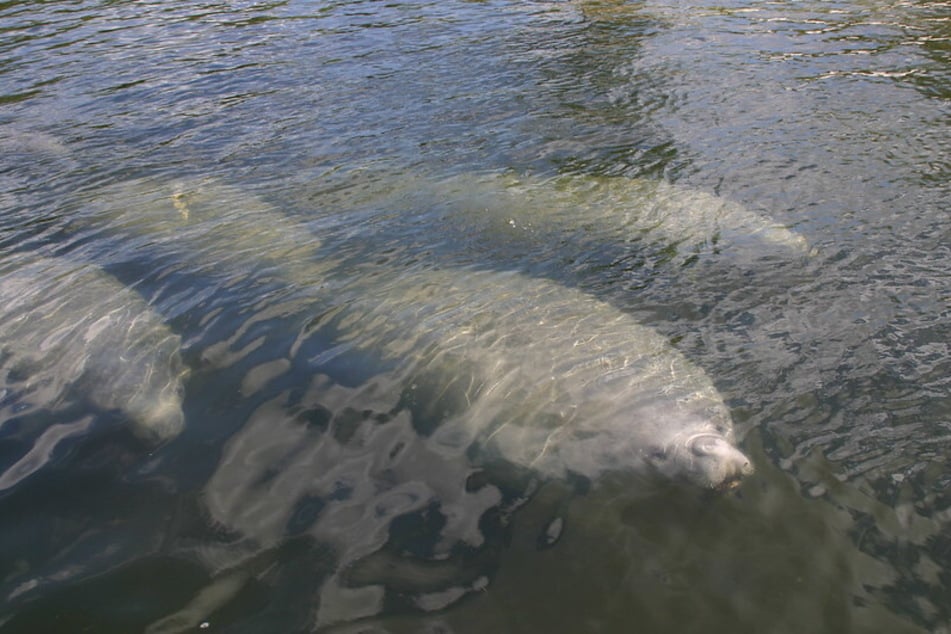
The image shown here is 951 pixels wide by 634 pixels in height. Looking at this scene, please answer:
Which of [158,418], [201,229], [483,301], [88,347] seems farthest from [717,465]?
[201,229]

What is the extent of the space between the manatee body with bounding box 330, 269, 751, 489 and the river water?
0.09 metres

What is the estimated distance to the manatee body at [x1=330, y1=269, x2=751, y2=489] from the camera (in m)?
3.99

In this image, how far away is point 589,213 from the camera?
6.66m

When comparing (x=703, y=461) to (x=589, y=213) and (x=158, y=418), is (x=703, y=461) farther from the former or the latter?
(x=589, y=213)

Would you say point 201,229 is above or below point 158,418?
above

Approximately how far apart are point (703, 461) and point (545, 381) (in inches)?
39.6

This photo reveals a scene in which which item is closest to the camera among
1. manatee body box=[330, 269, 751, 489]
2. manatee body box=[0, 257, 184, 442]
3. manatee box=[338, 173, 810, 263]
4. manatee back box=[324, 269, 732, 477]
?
manatee body box=[330, 269, 751, 489]

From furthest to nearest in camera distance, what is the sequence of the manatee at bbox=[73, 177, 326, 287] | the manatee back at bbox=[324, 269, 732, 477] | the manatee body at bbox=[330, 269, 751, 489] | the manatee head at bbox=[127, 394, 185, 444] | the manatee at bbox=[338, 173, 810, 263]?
the manatee at bbox=[73, 177, 326, 287]
the manatee at bbox=[338, 173, 810, 263]
the manatee head at bbox=[127, 394, 185, 444]
the manatee back at bbox=[324, 269, 732, 477]
the manatee body at bbox=[330, 269, 751, 489]

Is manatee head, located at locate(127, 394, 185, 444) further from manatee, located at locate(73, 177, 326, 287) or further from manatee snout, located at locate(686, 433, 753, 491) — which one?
manatee snout, located at locate(686, 433, 753, 491)

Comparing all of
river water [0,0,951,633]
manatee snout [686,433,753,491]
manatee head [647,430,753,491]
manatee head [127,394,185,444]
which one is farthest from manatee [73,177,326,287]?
manatee snout [686,433,753,491]

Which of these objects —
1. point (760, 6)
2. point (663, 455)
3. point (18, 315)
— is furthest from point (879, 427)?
point (760, 6)

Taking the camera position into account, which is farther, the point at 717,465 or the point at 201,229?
the point at 201,229

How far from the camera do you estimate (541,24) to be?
12602mm

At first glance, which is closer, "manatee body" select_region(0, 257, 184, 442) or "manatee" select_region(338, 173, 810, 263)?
"manatee body" select_region(0, 257, 184, 442)
